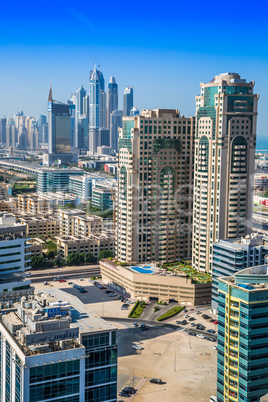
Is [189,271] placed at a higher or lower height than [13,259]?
lower

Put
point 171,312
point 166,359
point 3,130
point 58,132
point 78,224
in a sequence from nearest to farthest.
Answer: point 166,359
point 171,312
point 78,224
point 58,132
point 3,130

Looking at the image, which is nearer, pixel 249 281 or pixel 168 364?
pixel 249 281

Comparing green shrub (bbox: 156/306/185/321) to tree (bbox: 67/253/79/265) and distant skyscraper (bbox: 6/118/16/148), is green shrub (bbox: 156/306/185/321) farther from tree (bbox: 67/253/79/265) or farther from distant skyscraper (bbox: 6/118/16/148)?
distant skyscraper (bbox: 6/118/16/148)

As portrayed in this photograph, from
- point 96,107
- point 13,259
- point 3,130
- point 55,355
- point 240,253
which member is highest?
point 96,107

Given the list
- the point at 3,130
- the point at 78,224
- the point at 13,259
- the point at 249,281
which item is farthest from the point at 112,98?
the point at 249,281

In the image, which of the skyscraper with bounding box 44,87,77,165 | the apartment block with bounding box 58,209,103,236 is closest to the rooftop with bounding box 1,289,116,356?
the apartment block with bounding box 58,209,103,236

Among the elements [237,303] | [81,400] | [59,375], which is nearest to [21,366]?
[59,375]

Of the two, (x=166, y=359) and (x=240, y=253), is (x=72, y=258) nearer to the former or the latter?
(x=240, y=253)
